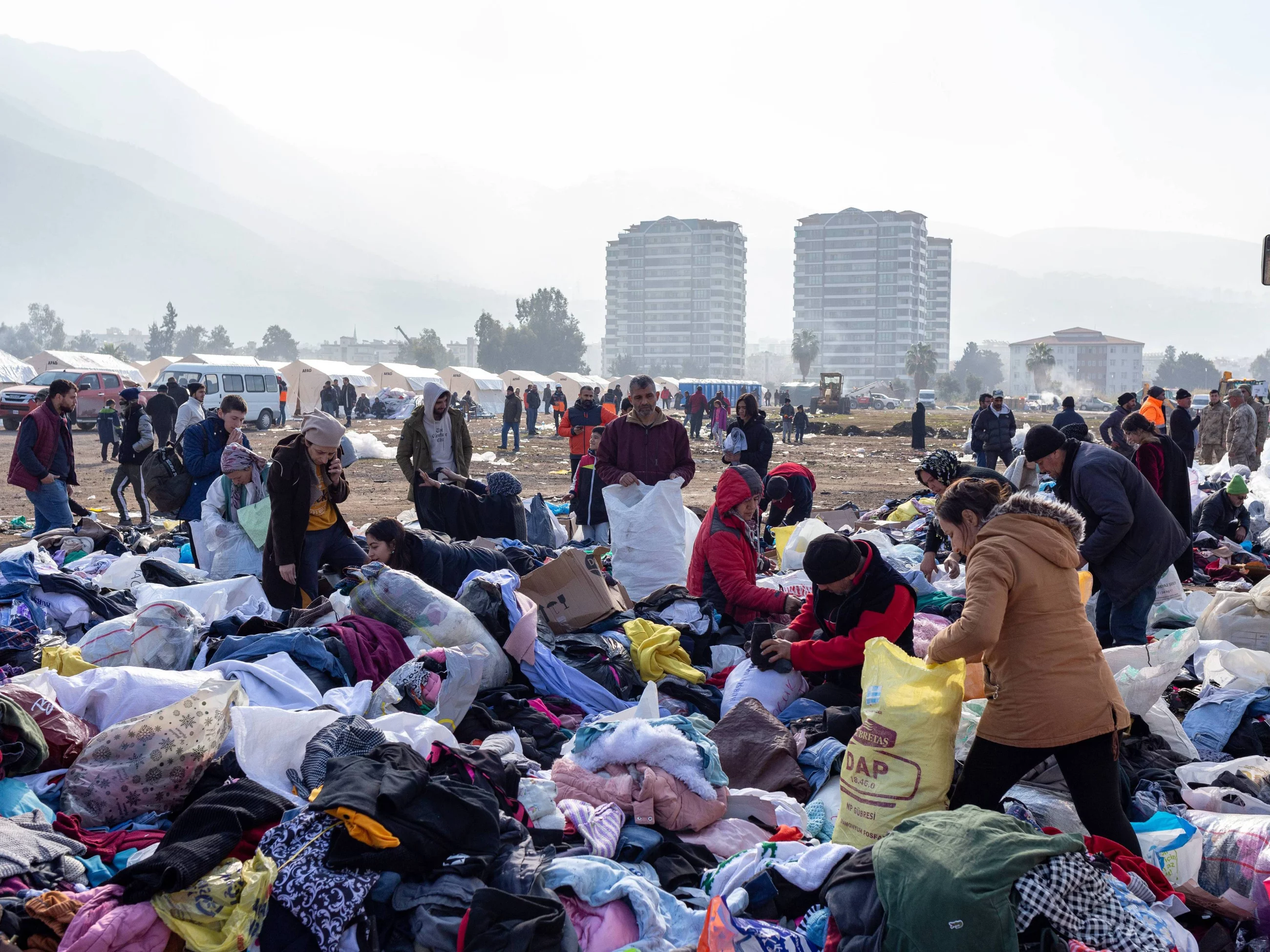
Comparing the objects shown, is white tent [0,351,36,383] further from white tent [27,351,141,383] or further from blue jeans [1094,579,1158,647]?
blue jeans [1094,579,1158,647]

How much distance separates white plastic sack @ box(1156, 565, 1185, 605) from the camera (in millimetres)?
5848

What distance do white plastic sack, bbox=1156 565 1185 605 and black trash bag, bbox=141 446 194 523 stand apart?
641cm

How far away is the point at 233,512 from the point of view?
6.14m

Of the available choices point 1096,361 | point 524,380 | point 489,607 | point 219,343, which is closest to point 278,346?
point 219,343

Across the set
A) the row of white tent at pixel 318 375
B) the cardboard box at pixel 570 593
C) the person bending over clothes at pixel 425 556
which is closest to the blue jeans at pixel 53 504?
the person bending over clothes at pixel 425 556

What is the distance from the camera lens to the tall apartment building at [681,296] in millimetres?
150625

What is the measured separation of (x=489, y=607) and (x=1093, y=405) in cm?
7530

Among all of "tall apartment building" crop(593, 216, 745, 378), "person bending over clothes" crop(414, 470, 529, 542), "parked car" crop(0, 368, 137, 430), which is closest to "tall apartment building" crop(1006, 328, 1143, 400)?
"tall apartment building" crop(593, 216, 745, 378)

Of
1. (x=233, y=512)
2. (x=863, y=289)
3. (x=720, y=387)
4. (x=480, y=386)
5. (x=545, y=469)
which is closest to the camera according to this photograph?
(x=233, y=512)

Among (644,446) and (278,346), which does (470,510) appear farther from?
(278,346)

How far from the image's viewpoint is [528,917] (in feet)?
8.45

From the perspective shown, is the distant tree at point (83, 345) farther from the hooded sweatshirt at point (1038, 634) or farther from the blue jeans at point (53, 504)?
the hooded sweatshirt at point (1038, 634)

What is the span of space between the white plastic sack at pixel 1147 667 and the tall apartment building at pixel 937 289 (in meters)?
160

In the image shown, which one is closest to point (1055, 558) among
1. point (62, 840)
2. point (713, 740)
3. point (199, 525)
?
point (713, 740)
